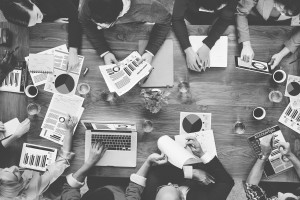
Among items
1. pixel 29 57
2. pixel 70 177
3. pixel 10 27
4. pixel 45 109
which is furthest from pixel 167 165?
pixel 10 27

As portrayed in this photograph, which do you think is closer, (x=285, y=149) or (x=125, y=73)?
(x=285, y=149)

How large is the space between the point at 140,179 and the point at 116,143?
319 mm

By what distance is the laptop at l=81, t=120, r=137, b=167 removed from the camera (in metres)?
2.44

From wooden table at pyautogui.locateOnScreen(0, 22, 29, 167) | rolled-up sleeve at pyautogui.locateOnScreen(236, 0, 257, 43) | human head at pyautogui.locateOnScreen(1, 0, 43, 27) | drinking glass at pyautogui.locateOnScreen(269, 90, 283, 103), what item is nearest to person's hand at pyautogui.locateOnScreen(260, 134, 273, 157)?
drinking glass at pyautogui.locateOnScreen(269, 90, 283, 103)

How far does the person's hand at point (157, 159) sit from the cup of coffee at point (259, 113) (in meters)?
0.73

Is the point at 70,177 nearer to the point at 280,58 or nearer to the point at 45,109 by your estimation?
the point at 45,109

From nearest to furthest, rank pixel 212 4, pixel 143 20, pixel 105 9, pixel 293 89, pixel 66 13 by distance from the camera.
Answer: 1. pixel 105 9
2. pixel 212 4
3. pixel 293 89
4. pixel 143 20
5. pixel 66 13

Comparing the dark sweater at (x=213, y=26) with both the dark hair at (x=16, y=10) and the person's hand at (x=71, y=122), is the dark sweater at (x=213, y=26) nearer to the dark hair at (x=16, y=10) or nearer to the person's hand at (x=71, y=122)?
the person's hand at (x=71, y=122)

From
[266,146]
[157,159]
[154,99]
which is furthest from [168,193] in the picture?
[266,146]

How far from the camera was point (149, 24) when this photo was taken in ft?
8.32

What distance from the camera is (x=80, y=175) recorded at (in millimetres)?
2402

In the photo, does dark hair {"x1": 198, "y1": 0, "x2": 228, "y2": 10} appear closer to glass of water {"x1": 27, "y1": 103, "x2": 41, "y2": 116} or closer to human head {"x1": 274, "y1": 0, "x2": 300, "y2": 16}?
human head {"x1": 274, "y1": 0, "x2": 300, "y2": 16}

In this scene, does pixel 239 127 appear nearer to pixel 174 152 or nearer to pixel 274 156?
pixel 274 156

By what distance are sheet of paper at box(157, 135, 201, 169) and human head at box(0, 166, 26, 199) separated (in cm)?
103
